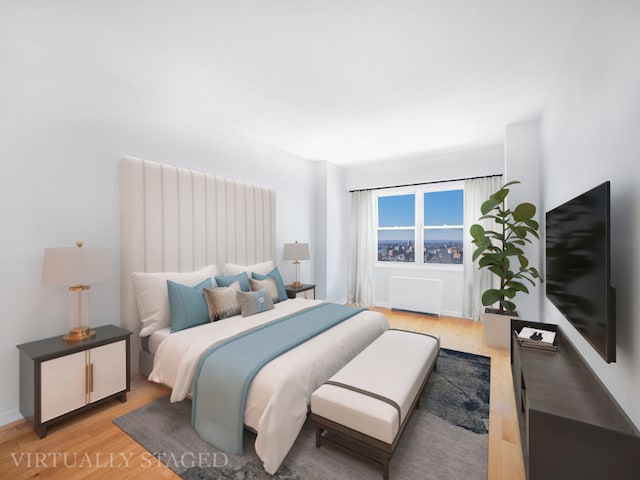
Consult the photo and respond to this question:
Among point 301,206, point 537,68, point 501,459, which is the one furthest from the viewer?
point 301,206

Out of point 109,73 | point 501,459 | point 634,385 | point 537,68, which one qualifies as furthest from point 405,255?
point 109,73

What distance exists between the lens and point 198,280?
3.03 m

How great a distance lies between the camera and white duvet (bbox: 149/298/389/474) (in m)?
1.64

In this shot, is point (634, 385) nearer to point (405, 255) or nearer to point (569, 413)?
point (569, 413)

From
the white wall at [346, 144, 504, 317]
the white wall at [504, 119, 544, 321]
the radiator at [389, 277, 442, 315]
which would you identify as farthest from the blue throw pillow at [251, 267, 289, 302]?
the white wall at [504, 119, 544, 321]

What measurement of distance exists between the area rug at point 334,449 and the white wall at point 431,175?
2741 mm

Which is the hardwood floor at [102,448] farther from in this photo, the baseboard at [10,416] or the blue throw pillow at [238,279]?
the blue throw pillow at [238,279]

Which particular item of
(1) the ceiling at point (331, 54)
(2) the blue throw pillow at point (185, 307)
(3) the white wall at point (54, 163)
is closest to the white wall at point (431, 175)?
(1) the ceiling at point (331, 54)

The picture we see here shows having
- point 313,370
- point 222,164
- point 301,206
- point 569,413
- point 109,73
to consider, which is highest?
point 109,73

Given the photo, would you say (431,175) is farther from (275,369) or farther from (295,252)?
(275,369)

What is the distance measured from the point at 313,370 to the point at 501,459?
1244mm

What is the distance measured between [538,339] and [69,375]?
3312 mm

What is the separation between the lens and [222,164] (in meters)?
3.61

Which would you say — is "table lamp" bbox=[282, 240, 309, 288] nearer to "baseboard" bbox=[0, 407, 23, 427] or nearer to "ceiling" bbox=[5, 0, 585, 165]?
"ceiling" bbox=[5, 0, 585, 165]
